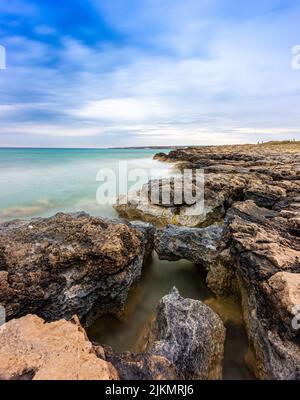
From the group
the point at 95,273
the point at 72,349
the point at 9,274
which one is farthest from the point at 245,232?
the point at 9,274

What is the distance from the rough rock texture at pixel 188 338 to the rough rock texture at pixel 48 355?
99 cm

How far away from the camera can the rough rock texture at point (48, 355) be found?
2.30 metres

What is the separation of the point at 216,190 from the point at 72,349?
363 inches

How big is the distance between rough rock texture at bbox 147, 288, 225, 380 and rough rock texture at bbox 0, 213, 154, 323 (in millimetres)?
1161

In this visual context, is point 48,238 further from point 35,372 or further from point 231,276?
point 231,276

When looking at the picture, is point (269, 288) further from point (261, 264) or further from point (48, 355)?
point (48, 355)

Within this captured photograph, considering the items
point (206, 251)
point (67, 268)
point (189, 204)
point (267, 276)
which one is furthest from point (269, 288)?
point (189, 204)

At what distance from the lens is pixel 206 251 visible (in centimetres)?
564

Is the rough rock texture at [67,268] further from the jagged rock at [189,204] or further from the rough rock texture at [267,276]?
the jagged rock at [189,204]

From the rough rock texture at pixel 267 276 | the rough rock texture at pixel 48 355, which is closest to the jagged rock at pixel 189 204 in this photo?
the rough rock texture at pixel 267 276

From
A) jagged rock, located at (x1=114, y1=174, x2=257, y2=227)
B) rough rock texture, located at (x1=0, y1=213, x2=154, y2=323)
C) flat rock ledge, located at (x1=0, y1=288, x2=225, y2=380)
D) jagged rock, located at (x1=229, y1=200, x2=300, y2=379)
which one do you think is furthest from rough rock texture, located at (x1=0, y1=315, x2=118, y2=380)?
jagged rock, located at (x1=114, y1=174, x2=257, y2=227)

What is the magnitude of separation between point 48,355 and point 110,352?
2.42 feet

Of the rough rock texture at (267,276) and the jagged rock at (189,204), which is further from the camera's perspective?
the jagged rock at (189,204)

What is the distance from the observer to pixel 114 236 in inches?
184
